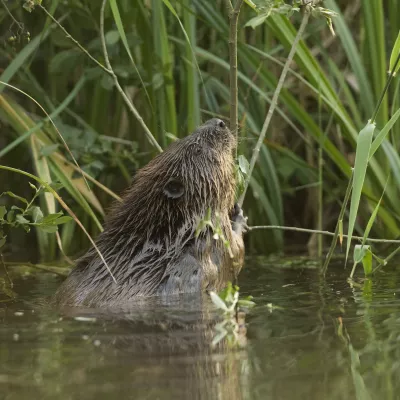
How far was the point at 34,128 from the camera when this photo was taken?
4.62 m

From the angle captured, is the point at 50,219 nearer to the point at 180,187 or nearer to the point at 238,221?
the point at 180,187

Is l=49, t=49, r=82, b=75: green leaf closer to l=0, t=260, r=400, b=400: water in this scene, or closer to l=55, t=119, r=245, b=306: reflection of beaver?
l=55, t=119, r=245, b=306: reflection of beaver

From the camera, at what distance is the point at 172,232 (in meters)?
4.13

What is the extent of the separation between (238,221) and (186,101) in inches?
42.3

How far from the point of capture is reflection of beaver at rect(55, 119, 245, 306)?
3.89 m

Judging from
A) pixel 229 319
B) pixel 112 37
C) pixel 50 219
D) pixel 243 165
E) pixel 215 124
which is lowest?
pixel 229 319

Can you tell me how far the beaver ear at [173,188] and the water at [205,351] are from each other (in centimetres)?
59

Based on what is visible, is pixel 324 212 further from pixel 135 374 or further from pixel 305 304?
pixel 135 374

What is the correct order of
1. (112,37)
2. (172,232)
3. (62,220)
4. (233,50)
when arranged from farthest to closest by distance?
(112,37)
(172,232)
(233,50)
(62,220)

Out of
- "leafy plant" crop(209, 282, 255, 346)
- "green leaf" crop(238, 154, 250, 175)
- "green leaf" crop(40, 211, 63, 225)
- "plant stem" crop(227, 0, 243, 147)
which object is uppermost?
"plant stem" crop(227, 0, 243, 147)

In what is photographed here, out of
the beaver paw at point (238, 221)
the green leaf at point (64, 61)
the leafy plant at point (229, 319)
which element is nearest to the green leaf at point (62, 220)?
the leafy plant at point (229, 319)

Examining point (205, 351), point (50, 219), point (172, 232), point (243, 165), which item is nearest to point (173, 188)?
point (172, 232)

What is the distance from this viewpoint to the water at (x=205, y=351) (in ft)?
7.38

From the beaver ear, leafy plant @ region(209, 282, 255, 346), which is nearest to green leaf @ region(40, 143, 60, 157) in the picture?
the beaver ear
